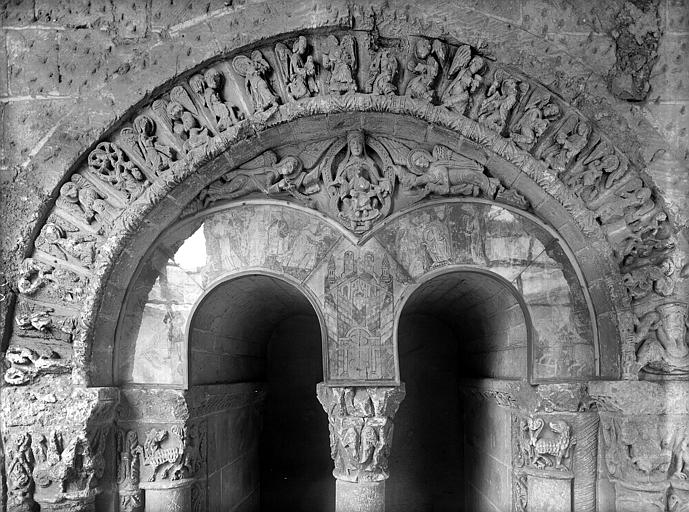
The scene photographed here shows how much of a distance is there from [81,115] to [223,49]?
3.65 feet

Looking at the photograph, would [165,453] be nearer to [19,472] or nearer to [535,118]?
[19,472]

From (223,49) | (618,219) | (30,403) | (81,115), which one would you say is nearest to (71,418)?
(30,403)

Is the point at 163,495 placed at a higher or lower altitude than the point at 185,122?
lower

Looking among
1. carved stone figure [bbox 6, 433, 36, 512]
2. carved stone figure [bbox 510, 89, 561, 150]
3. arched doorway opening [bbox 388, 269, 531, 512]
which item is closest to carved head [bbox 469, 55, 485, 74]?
carved stone figure [bbox 510, 89, 561, 150]

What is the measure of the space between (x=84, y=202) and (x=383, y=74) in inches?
90.2

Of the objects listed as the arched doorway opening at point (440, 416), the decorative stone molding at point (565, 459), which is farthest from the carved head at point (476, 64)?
the decorative stone molding at point (565, 459)

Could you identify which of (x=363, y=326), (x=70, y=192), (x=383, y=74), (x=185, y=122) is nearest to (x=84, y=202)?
(x=70, y=192)

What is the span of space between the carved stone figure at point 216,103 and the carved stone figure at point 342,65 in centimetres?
72

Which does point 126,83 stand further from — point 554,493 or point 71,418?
point 554,493

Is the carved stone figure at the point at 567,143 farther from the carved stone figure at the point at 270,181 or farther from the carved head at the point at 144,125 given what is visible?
the carved head at the point at 144,125

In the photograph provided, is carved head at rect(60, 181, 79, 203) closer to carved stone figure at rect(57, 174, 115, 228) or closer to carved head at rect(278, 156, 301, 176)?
carved stone figure at rect(57, 174, 115, 228)

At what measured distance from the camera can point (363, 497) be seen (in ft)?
14.8

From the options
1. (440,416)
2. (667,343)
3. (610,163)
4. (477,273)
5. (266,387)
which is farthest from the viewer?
(440,416)

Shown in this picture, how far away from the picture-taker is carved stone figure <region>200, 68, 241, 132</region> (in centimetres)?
438
